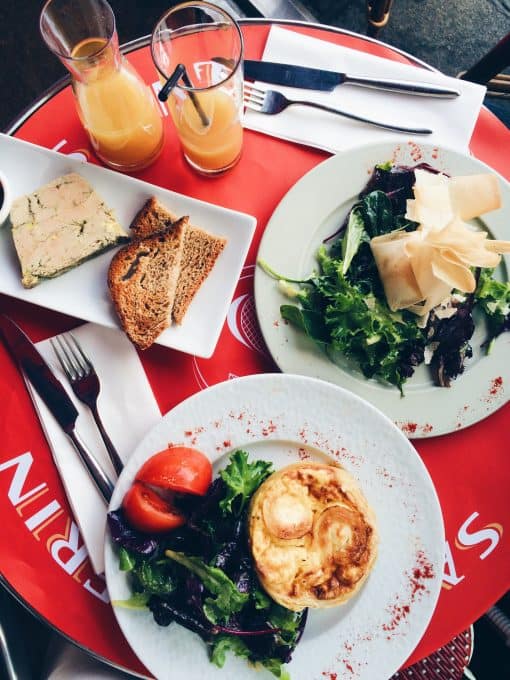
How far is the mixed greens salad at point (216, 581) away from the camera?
1416mm

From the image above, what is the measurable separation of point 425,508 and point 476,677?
996mm

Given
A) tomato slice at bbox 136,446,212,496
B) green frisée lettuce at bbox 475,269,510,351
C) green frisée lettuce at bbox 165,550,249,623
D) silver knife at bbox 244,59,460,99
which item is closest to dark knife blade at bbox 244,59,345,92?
silver knife at bbox 244,59,460,99

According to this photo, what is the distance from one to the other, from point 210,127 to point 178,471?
91 cm

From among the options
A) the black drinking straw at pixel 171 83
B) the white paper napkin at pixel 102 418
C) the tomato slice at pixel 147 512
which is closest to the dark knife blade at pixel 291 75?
the black drinking straw at pixel 171 83

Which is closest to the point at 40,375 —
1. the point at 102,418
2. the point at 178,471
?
the point at 102,418

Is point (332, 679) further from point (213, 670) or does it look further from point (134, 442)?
point (134, 442)

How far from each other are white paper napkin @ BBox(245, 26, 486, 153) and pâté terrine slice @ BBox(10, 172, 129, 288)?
535 mm

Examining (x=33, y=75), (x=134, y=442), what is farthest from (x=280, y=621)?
(x=33, y=75)

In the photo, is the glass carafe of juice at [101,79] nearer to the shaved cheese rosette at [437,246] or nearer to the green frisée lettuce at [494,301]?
the shaved cheese rosette at [437,246]

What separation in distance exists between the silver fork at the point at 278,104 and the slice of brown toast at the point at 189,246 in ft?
1.45

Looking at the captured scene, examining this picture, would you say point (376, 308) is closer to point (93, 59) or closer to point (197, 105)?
point (197, 105)

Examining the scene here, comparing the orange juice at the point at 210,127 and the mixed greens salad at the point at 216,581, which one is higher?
the orange juice at the point at 210,127

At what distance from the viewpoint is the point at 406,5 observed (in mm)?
2975

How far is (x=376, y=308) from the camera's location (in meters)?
1.59
